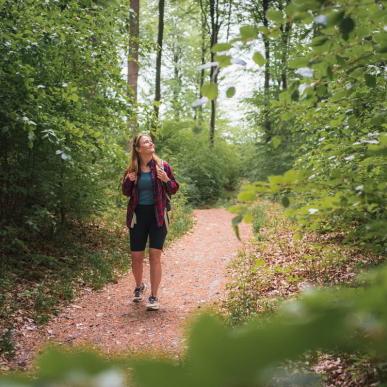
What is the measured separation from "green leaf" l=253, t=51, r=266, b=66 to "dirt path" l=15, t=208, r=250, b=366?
2.02 meters

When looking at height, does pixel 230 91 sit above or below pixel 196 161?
above

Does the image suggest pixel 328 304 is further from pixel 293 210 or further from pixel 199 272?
pixel 199 272

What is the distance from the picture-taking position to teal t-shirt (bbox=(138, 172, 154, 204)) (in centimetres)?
529

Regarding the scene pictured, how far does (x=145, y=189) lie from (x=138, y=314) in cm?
160

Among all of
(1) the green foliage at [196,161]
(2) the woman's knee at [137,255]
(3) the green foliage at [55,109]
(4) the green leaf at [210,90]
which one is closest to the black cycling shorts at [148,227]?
(2) the woman's knee at [137,255]

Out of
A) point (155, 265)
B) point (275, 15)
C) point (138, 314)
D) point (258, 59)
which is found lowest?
point (138, 314)

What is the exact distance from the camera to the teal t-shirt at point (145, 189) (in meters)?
5.29

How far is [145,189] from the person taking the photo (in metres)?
5.30

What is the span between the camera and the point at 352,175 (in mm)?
2105

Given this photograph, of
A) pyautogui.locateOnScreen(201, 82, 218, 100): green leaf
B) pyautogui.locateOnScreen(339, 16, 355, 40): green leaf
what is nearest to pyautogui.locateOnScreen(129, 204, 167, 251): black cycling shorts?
pyautogui.locateOnScreen(201, 82, 218, 100): green leaf

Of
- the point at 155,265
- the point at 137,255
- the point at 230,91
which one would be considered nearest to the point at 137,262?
the point at 137,255

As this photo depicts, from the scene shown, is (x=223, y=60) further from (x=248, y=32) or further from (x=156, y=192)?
(x=156, y=192)

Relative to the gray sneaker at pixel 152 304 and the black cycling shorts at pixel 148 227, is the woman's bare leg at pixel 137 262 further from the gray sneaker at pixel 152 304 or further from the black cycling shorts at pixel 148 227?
the gray sneaker at pixel 152 304

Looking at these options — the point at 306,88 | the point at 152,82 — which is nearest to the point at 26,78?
the point at 306,88
